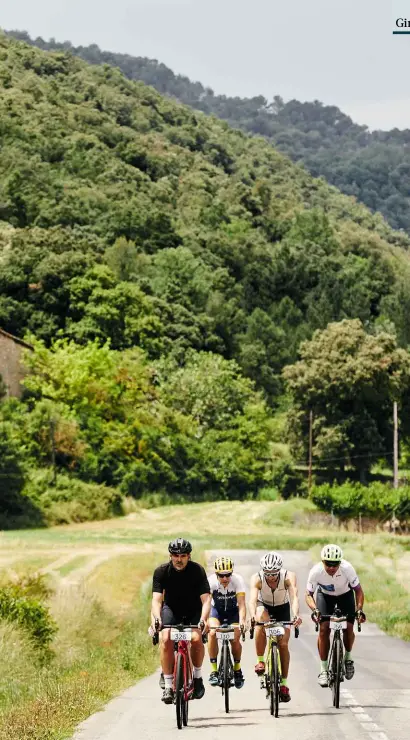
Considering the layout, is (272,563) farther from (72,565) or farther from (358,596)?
(72,565)

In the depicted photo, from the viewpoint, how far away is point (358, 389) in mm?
88875

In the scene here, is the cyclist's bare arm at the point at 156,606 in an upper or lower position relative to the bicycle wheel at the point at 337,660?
upper

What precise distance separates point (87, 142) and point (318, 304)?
175ft

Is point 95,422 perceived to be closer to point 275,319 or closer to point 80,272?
point 80,272

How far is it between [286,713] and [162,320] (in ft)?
307

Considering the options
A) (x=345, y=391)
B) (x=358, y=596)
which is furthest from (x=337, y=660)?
(x=345, y=391)

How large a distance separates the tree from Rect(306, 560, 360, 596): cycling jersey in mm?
72897

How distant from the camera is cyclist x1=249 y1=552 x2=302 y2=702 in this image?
1407cm

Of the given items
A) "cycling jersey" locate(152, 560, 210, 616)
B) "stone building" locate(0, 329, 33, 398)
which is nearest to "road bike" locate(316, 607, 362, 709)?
"cycling jersey" locate(152, 560, 210, 616)

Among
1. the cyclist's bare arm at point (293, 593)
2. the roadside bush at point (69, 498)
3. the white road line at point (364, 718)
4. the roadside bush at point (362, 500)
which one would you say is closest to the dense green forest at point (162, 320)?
the roadside bush at point (69, 498)

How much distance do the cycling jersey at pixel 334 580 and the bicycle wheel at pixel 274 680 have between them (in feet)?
3.64

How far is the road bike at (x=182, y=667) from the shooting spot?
42.7 feet

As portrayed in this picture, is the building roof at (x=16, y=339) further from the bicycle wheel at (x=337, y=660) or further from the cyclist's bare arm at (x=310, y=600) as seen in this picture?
the bicycle wheel at (x=337, y=660)

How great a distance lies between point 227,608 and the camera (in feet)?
47.8
